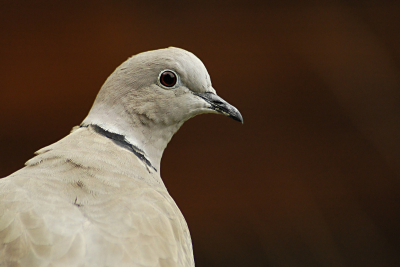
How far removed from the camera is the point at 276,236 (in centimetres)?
354

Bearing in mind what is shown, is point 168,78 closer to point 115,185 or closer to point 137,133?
point 137,133

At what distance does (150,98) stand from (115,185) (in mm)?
433

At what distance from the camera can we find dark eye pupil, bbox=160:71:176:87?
153cm

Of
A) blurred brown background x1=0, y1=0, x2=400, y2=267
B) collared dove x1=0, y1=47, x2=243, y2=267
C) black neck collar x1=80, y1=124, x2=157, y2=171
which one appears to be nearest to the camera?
collared dove x1=0, y1=47, x2=243, y2=267

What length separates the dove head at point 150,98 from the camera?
1.50m

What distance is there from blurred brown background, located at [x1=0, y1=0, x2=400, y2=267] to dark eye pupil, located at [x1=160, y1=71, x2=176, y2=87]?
5.29ft

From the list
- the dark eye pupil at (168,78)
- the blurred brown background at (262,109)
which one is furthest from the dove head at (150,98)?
the blurred brown background at (262,109)

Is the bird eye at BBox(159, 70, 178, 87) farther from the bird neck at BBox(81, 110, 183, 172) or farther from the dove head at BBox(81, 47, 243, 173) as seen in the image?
the bird neck at BBox(81, 110, 183, 172)

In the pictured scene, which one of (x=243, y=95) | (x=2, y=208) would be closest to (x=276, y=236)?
(x=243, y=95)

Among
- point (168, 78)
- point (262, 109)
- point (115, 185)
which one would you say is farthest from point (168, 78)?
point (262, 109)

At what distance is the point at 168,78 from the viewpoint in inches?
60.6

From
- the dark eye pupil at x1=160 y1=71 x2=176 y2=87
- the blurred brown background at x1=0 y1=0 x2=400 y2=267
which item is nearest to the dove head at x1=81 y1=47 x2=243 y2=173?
the dark eye pupil at x1=160 y1=71 x2=176 y2=87

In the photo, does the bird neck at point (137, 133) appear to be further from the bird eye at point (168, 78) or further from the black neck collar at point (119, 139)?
the bird eye at point (168, 78)

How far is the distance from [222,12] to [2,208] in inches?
95.2
